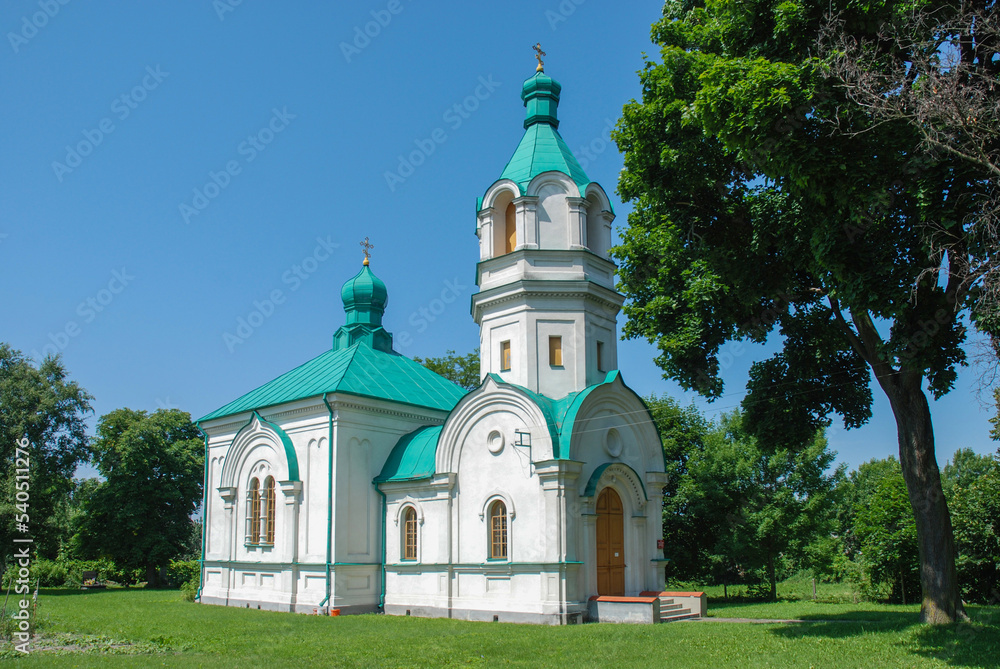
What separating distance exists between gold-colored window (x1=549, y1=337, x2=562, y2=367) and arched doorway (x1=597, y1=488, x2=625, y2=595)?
3164 mm

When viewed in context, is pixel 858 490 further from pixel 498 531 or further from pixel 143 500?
pixel 143 500

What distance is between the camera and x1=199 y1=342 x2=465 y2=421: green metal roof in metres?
21.5

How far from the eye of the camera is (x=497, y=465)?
A: 57.6 feet

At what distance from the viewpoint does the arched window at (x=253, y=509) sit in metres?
22.1

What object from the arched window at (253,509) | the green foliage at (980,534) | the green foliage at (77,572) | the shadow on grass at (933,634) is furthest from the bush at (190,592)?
the green foliage at (980,534)

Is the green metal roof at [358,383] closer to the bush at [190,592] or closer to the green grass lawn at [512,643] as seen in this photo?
the bush at [190,592]

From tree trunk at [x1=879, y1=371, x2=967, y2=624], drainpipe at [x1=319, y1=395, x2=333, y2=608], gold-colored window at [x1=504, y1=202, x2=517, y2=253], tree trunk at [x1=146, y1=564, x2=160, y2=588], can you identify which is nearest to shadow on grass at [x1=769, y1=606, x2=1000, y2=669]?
tree trunk at [x1=879, y1=371, x2=967, y2=624]

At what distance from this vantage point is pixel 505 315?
1870 cm

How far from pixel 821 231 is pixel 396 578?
13.6 m

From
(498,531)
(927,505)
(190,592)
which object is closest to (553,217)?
(498,531)

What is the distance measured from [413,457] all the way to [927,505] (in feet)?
39.6

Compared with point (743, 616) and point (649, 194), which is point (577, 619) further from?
point (649, 194)

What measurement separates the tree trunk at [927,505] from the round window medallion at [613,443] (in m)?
6.42

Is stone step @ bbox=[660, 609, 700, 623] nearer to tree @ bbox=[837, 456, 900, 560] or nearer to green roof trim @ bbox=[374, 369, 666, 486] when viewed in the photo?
green roof trim @ bbox=[374, 369, 666, 486]
